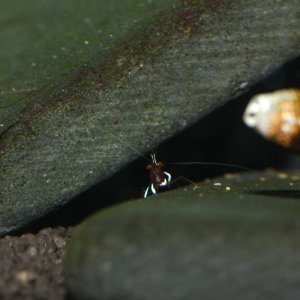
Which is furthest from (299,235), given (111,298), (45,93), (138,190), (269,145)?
(269,145)

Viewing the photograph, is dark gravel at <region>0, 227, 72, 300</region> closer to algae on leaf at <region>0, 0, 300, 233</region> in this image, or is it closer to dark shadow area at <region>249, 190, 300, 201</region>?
algae on leaf at <region>0, 0, 300, 233</region>

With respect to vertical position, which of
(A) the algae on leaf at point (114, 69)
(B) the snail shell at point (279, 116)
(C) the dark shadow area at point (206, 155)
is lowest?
(C) the dark shadow area at point (206, 155)

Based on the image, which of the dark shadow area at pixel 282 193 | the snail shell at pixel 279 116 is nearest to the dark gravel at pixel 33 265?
the dark shadow area at pixel 282 193

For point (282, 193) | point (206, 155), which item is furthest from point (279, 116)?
point (206, 155)

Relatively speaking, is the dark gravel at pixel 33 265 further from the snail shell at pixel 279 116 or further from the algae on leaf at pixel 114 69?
the snail shell at pixel 279 116

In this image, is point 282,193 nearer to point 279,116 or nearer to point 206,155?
point 279,116

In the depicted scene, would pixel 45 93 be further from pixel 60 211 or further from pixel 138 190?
pixel 138 190
